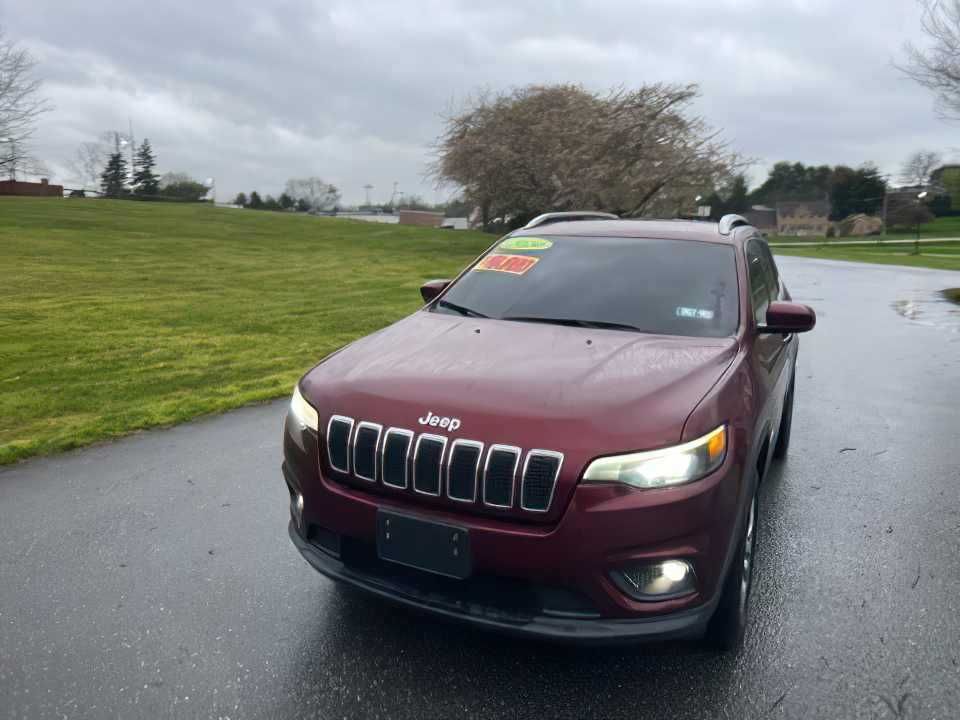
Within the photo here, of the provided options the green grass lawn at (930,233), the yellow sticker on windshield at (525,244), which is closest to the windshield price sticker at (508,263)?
the yellow sticker on windshield at (525,244)

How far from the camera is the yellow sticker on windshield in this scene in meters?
4.52

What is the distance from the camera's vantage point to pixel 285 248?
31.1 metres

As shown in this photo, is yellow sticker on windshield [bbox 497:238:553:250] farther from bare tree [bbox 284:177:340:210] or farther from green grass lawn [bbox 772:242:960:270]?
bare tree [bbox 284:177:340:210]

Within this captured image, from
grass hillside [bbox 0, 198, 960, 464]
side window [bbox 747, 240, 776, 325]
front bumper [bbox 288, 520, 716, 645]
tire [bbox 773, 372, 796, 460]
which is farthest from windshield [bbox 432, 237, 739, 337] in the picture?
grass hillside [bbox 0, 198, 960, 464]

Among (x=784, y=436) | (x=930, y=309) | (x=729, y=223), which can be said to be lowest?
(x=930, y=309)

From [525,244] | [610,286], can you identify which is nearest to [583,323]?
[610,286]

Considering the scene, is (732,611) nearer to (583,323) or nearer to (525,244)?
(583,323)

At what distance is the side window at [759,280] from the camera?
396 cm

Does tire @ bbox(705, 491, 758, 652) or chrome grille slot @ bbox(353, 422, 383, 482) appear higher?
chrome grille slot @ bbox(353, 422, 383, 482)

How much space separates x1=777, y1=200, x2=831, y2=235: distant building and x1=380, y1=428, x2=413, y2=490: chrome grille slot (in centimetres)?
11986

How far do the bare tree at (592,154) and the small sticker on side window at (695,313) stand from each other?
29.7 m

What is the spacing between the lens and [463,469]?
2.54m

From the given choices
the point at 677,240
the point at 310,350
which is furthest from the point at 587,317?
the point at 310,350

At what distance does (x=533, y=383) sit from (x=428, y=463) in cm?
53
